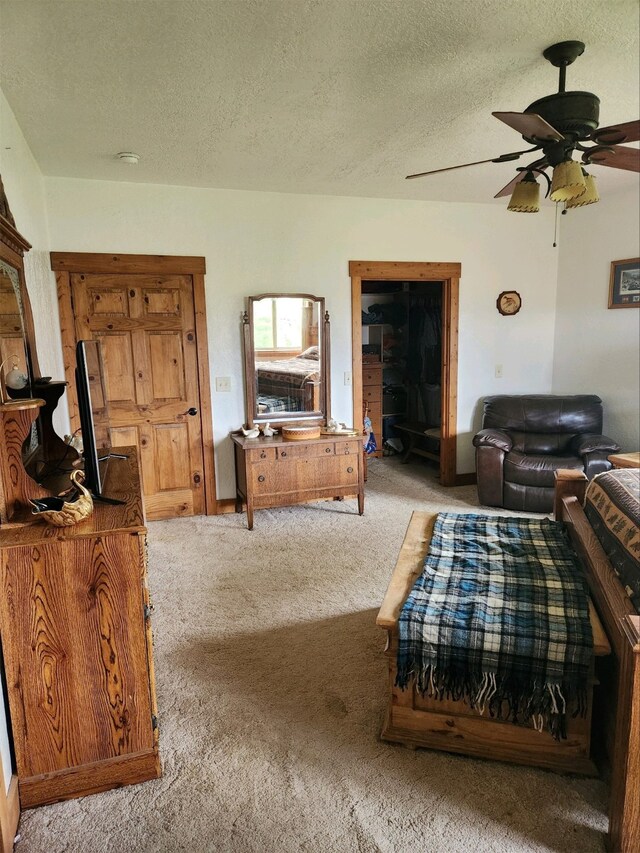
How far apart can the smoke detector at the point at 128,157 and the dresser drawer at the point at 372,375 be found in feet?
10.9

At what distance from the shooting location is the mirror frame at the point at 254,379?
4375mm

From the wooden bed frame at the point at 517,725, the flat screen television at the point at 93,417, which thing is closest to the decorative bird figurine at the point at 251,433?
the flat screen television at the point at 93,417

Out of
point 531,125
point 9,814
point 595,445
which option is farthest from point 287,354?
point 9,814

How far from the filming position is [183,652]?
2537 mm

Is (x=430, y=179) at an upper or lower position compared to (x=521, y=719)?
upper

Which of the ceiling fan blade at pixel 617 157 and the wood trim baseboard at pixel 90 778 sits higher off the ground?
the ceiling fan blade at pixel 617 157

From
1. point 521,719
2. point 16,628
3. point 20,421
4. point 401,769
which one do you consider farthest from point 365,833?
point 20,421

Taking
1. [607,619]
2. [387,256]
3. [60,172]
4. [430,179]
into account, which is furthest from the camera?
[387,256]

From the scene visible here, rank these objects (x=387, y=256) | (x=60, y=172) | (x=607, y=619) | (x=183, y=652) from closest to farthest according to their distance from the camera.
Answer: (x=607, y=619), (x=183, y=652), (x=60, y=172), (x=387, y=256)

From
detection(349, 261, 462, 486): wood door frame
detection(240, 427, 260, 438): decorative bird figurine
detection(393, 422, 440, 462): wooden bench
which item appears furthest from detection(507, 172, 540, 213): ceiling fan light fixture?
detection(393, 422, 440, 462): wooden bench

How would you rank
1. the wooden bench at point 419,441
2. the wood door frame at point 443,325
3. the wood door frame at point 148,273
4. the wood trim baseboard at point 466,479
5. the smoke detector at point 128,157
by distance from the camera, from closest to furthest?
the smoke detector at point 128,157, the wood door frame at point 148,273, the wood door frame at point 443,325, the wood trim baseboard at point 466,479, the wooden bench at point 419,441

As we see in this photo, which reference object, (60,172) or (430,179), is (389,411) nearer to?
(430,179)

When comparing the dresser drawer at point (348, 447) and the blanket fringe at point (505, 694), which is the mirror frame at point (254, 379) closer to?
the dresser drawer at point (348, 447)

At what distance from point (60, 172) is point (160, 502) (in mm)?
2486
